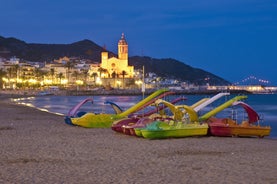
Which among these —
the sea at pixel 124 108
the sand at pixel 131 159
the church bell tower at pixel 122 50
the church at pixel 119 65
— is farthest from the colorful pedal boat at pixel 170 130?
the church bell tower at pixel 122 50

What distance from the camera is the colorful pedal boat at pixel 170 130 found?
15156mm

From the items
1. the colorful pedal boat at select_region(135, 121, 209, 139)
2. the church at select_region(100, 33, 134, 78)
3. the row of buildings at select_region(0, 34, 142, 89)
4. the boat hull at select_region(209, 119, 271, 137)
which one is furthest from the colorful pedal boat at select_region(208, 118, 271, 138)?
the church at select_region(100, 33, 134, 78)

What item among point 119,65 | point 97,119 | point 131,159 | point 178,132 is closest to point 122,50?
point 119,65

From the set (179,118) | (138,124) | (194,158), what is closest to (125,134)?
(138,124)

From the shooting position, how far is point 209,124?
16.6m

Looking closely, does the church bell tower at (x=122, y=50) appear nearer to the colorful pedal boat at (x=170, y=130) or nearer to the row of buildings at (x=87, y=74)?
the row of buildings at (x=87, y=74)

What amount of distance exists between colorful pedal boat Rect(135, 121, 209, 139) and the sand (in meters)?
0.28

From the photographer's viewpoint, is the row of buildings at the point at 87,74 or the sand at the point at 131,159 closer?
the sand at the point at 131,159

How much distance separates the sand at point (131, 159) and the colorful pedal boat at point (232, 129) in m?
0.48

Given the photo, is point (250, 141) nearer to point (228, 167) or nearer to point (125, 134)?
point (125, 134)

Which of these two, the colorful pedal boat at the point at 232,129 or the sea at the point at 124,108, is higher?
the colorful pedal boat at the point at 232,129

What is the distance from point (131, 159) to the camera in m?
11.2

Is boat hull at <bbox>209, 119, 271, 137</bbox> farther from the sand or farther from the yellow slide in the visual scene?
the yellow slide

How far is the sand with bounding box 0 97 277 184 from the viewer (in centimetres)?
899
